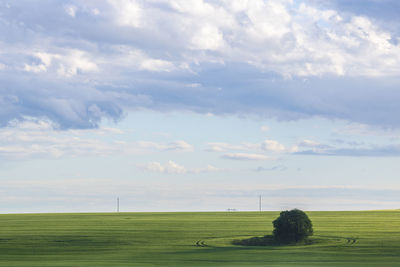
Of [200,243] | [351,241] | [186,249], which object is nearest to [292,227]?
[351,241]

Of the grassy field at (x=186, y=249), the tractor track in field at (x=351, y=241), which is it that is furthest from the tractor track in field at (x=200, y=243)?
the tractor track in field at (x=351, y=241)

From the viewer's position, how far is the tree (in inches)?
2522

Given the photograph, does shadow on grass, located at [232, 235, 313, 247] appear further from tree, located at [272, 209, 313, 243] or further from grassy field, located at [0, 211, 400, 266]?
grassy field, located at [0, 211, 400, 266]

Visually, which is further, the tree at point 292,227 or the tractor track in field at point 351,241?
the tree at point 292,227

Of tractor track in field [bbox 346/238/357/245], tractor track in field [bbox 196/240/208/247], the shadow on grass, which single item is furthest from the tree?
tractor track in field [bbox 196/240/208/247]

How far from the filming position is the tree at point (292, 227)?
64062 mm

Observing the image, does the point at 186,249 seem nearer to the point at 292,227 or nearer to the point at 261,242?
the point at 261,242

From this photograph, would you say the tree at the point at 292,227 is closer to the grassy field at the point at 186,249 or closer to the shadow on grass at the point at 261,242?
the shadow on grass at the point at 261,242

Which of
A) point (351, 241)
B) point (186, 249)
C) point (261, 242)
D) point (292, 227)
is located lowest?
point (186, 249)

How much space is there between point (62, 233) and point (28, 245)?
45.7 ft

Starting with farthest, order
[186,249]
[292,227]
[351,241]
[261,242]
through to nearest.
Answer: [351,241]
[261,242]
[292,227]
[186,249]

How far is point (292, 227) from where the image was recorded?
210ft

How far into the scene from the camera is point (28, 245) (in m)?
65.5

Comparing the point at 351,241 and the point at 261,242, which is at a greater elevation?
the point at 261,242
